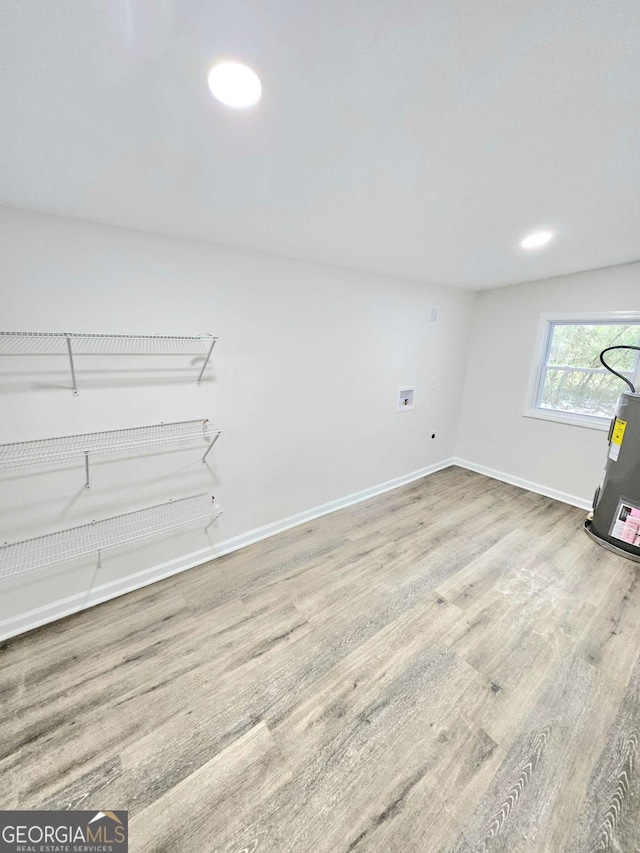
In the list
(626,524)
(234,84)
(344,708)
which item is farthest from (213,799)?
(626,524)

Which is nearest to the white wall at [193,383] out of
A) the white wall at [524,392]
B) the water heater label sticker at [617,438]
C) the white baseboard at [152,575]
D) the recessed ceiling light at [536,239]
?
the white baseboard at [152,575]

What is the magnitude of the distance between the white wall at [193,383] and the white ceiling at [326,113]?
10.8 inches

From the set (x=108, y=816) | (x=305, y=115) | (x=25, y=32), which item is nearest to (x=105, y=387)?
(x=25, y=32)

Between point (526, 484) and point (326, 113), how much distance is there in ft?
12.8

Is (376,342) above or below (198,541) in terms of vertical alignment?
above

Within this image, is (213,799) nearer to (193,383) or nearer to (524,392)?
→ (193,383)

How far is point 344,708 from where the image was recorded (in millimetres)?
1435

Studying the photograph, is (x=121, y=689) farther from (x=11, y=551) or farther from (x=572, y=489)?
(x=572, y=489)

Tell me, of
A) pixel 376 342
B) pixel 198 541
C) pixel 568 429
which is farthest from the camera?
pixel 568 429

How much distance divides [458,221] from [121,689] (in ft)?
9.30

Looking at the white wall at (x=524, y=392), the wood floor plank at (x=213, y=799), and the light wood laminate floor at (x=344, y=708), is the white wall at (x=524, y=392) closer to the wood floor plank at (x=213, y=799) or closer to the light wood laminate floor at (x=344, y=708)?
the light wood laminate floor at (x=344, y=708)

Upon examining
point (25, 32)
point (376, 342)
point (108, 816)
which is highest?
point (25, 32)

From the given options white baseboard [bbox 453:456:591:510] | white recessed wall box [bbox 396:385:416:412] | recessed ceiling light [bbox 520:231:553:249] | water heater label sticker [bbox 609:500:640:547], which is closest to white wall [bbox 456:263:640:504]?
white baseboard [bbox 453:456:591:510]

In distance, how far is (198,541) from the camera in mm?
2305
